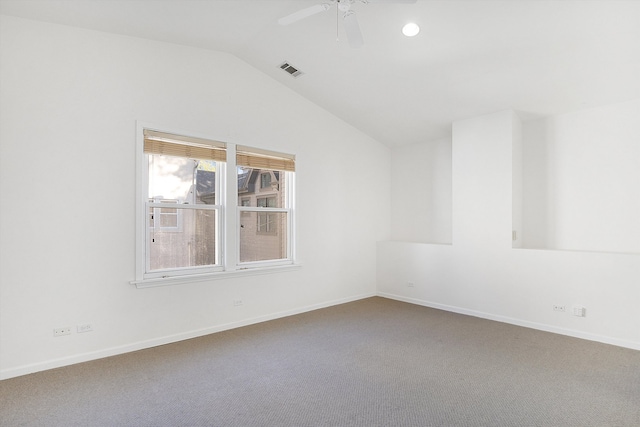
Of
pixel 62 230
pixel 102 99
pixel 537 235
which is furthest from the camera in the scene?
pixel 537 235

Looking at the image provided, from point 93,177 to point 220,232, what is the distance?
1.43 meters

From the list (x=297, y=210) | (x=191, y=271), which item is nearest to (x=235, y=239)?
(x=191, y=271)

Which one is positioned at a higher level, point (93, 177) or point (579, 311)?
point (93, 177)

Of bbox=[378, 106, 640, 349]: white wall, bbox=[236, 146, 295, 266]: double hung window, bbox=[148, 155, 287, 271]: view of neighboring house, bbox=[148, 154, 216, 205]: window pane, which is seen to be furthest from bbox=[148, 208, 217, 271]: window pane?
bbox=[378, 106, 640, 349]: white wall

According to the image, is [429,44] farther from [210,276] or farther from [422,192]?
[210,276]

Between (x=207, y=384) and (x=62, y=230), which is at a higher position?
(x=62, y=230)

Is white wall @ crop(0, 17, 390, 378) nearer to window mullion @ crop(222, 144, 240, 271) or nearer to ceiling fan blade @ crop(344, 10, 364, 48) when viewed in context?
window mullion @ crop(222, 144, 240, 271)

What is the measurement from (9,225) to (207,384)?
2.13 m

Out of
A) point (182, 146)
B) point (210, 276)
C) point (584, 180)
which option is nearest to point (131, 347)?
point (210, 276)

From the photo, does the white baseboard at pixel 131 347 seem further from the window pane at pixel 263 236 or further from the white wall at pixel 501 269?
the white wall at pixel 501 269

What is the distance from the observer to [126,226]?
343 cm

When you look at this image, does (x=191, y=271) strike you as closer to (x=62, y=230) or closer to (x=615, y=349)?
(x=62, y=230)

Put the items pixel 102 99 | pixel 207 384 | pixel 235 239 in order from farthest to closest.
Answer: pixel 235 239 < pixel 102 99 < pixel 207 384

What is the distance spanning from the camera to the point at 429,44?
11.4 ft
